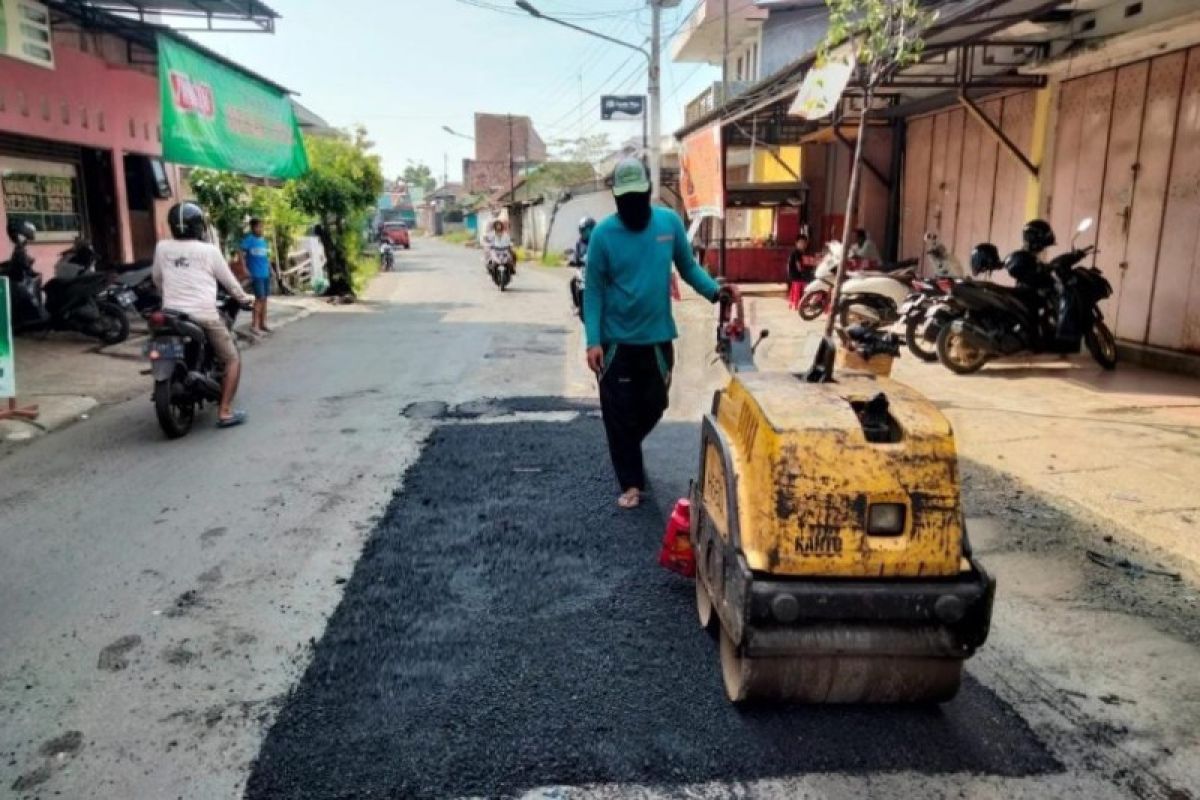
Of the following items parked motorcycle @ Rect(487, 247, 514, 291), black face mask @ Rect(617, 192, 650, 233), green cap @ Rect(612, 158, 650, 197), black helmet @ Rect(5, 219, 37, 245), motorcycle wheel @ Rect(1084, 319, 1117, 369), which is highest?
green cap @ Rect(612, 158, 650, 197)

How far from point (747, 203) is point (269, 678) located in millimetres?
15790

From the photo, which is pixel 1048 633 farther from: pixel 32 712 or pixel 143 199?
pixel 143 199

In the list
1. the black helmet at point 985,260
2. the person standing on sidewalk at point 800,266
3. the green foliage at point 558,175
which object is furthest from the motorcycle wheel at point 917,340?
the green foliage at point 558,175

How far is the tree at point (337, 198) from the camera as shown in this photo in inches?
686

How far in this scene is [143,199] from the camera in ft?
47.9

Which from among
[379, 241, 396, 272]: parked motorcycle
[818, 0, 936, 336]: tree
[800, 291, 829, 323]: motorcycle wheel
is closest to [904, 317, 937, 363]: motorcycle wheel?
[818, 0, 936, 336]: tree

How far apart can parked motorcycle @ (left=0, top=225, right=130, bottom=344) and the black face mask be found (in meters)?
8.86

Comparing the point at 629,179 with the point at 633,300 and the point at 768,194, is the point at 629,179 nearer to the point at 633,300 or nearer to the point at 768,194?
the point at 633,300

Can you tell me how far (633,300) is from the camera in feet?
14.7

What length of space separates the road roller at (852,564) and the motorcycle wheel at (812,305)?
10.8m

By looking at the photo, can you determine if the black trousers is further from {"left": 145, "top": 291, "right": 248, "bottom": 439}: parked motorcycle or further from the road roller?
{"left": 145, "top": 291, "right": 248, "bottom": 439}: parked motorcycle

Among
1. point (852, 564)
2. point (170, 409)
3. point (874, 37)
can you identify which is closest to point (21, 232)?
point (170, 409)

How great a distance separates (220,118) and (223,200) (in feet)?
10.5

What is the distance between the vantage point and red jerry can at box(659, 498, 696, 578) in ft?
12.2
